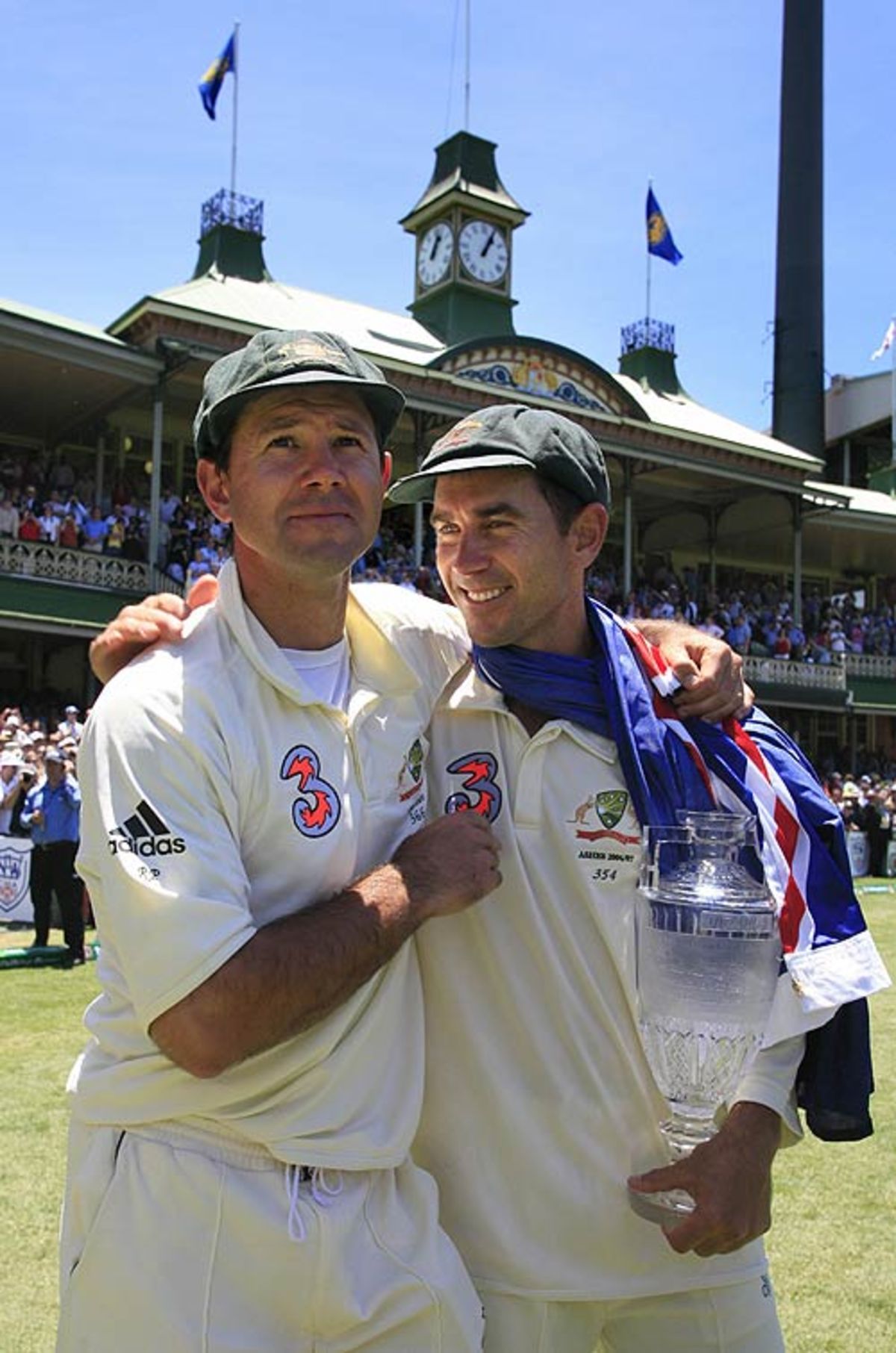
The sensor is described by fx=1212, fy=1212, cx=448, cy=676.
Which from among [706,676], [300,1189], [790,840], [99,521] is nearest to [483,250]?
[99,521]

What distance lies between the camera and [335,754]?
6.49 feet

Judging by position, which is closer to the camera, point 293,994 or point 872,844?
point 293,994

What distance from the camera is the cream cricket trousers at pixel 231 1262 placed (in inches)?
68.4

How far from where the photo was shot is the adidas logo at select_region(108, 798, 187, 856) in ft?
5.68

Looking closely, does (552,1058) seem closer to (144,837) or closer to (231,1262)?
(231,1262)

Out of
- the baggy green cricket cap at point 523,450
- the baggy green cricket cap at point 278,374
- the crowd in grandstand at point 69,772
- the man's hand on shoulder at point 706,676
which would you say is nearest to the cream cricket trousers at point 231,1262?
the man's hand on shoulder at point 706,676

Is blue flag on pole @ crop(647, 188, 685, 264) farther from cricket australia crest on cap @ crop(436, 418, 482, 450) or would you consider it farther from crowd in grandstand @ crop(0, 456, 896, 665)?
cricket australia crest on cap @ crop(436, 418, 482, 450)

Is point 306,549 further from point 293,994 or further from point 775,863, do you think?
point 775,863

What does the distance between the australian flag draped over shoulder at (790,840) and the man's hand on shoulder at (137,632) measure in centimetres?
80

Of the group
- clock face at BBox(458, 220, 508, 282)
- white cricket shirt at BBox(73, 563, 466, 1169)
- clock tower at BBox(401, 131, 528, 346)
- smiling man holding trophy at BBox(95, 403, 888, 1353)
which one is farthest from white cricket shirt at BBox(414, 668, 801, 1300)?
clock face at BBox(458, 220, 508, 282)

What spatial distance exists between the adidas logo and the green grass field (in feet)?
9.19

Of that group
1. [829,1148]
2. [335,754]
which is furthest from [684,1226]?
[829,1148]

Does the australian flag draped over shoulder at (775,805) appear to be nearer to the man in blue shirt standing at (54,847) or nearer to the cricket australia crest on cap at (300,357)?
the cricket australia crest on cap at (300,357)

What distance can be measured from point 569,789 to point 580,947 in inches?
11.1
